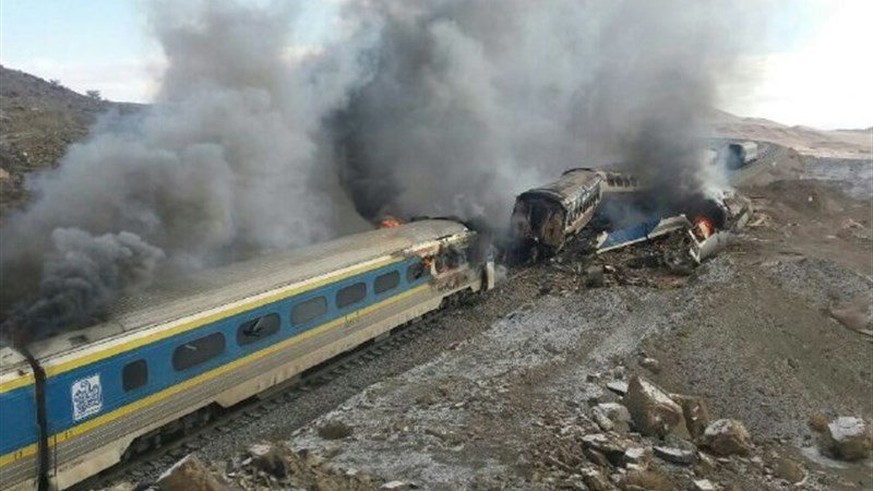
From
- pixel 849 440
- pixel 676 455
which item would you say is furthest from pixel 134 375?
pixel 849 440

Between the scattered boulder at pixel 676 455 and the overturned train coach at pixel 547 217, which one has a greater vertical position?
the overturned train coach at pixel 547 217

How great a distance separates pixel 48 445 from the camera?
30.7ft

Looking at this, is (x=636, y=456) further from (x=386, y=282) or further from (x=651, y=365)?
(x=386, y=282)

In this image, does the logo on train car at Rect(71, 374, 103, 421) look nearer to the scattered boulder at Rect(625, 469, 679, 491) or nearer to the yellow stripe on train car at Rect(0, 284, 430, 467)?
the yellow stripe on train car at Rect(0, 284, 430, 467)

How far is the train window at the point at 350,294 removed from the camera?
48.5 feet

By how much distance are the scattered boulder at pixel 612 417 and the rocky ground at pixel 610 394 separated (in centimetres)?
4

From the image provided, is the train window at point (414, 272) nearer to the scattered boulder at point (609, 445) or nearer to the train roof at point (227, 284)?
the train roof at point (227, 284)

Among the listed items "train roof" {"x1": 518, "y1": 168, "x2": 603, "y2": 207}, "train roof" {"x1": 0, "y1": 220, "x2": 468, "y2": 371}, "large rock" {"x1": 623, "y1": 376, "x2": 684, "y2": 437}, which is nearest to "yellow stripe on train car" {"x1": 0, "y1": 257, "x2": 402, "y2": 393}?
"train roof" {"x1": 0, "y1": 220, "x2": 468, "y2": 371}

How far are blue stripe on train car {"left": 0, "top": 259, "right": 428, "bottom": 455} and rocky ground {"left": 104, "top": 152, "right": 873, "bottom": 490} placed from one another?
1431mm

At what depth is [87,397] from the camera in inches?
385

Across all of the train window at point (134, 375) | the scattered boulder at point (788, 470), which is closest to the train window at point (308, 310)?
the train window at point (134, 375)

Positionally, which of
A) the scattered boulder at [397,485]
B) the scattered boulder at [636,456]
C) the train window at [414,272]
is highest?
the train window at [414,272]

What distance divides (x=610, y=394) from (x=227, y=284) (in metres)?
7.66

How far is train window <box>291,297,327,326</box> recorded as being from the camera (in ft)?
44.8
